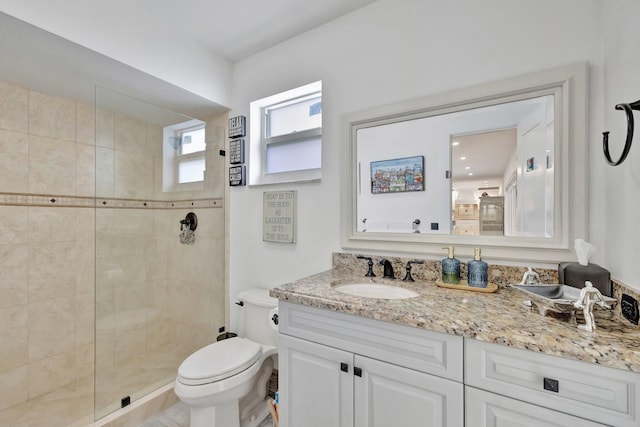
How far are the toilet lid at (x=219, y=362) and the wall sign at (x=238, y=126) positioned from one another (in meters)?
1.48

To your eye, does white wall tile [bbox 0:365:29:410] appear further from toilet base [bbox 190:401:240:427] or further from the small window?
the small window

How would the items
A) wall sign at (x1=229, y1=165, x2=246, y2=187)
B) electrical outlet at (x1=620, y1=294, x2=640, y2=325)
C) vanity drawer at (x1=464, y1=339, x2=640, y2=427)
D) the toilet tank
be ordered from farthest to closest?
wall sign at (x1=229, y1=165, x2=246, y2=187) < the toilet tank < electrical outlet at (x1=620, y1=294, x2=640, y2=325) < vanity drawer at (x1=464, y1=339, x2=640, y2=427)

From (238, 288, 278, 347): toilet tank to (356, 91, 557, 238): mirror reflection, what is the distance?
2.56 feet

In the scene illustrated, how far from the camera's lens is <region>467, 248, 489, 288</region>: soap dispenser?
121 centimetres

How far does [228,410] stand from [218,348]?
326mm

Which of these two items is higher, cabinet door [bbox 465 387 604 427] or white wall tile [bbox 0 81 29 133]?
white wall tile [bbox 0 81 29 133]

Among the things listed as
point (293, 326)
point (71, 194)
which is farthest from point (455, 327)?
point (71, 194)

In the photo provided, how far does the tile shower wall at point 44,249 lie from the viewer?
1.83m

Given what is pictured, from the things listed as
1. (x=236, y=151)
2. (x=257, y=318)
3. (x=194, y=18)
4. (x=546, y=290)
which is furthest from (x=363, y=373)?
(x=194, y=18)

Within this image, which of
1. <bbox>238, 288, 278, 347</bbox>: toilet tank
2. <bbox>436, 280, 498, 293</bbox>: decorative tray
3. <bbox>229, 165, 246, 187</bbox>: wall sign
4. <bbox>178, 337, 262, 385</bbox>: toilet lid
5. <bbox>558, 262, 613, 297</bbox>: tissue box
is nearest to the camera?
<bbox>558, 262, 613, 297</bbox>: tissue box

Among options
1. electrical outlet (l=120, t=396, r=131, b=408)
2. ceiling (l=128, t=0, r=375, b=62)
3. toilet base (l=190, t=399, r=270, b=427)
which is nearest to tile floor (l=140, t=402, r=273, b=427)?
electrical outlet (l=120, t=396, r=131, b=408)

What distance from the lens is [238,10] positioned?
5.41ft

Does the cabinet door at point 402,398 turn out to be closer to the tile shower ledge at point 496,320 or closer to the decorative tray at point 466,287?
the tile shower ledge at point 496,320

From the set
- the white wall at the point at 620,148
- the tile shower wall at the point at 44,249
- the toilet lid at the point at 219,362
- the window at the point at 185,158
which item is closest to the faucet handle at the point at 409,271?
the white wall at the point at 620,148
